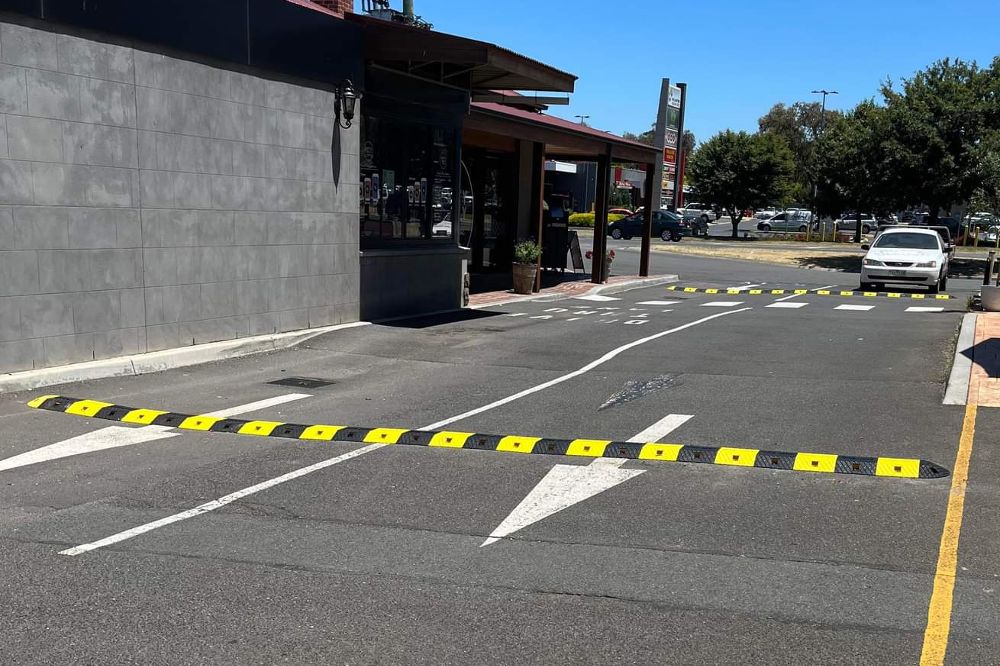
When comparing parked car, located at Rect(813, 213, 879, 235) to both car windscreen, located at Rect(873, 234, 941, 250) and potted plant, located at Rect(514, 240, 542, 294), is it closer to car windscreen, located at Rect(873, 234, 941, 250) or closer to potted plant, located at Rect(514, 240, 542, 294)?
car windscreen, located at Rect(873, 234, 941, 250)

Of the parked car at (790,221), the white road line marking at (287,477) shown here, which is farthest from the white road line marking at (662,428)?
the parked car at (790,221)

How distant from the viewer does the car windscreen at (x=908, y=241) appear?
77.5 feet

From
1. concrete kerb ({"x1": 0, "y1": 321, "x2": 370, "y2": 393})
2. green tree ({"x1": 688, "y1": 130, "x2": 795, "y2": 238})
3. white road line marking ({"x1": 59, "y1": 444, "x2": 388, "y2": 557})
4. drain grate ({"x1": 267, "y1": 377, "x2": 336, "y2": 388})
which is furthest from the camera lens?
green tree ({"x1": 688, "y1": 130, "x2": 795, "y2": 238})

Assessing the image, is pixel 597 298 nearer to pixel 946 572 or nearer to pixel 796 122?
pixel 946 572

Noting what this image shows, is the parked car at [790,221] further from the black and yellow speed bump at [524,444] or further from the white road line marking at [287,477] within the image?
the black and yellow speed bump at [524,444]

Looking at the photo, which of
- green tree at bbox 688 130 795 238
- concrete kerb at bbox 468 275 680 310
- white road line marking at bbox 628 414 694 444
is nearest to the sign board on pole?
green tree at bbox 688 130 795 238

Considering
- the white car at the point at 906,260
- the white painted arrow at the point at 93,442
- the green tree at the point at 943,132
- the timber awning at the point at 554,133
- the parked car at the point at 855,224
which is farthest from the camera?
the parked car at the point at 855,224

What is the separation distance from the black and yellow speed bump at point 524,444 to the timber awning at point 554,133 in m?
10.1

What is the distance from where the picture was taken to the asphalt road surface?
4.05 m

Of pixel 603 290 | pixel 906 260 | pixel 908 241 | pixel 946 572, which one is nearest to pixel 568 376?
pixel 946 572

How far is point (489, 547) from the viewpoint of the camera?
5.15 m

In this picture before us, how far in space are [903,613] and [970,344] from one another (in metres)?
8.14

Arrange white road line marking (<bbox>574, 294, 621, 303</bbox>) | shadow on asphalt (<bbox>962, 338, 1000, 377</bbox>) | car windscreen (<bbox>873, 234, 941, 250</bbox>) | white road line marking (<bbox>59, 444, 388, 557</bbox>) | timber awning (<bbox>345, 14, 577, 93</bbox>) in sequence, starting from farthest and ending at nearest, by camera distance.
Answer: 1. car windscreen (<bbox>873, 234, 941, 250</bbox>)
2. white road line marking (<bbox>574, 294, 621, 303</bbox>)
3. timber awning (<bbox>345, 14, 577, 93</bbox>)
4. shadow on asphalt (<bbox>962, 338, 1000, 377</bbox>)
5. white road line marking (<bbox>59, 444, 388, 557</bbox>)

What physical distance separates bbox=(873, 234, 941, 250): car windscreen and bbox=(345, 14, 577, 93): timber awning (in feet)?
40.9
